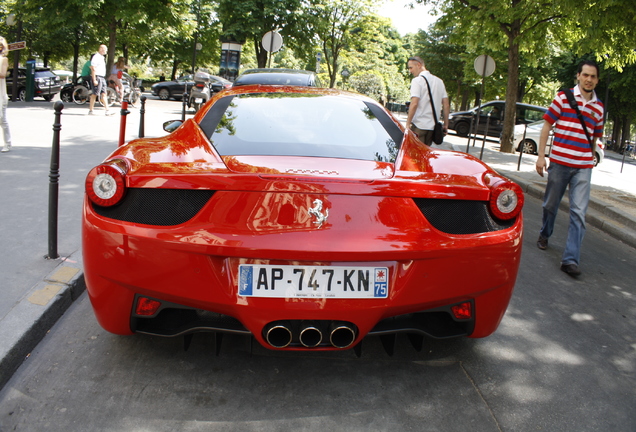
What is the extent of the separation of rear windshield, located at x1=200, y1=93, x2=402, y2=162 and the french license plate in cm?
71

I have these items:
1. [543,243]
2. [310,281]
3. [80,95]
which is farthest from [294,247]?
[80,95]

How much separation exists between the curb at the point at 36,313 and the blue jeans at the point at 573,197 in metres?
4.06

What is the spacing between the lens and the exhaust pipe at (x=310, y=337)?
258cm

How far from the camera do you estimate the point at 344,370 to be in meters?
3.03

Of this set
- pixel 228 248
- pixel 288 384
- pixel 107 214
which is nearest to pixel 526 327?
pixel 288 384

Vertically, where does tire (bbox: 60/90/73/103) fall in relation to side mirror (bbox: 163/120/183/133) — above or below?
below

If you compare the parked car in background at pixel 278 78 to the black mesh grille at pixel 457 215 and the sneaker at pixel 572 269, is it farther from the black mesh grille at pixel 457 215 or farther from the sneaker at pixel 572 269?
the black mesh grille at pixel 457 215

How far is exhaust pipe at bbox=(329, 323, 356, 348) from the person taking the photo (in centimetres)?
259

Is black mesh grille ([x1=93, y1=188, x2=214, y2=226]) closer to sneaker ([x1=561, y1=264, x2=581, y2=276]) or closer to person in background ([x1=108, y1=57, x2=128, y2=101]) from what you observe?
sneaker ([x1=561, y1=264, x2=581, y2=276])

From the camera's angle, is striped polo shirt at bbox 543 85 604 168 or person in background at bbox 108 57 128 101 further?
person in background at bbox 108 57 128 101

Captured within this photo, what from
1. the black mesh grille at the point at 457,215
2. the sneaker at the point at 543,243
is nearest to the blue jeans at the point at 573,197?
the sneaker at the point at 543,243

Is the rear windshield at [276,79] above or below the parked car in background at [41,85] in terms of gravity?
above

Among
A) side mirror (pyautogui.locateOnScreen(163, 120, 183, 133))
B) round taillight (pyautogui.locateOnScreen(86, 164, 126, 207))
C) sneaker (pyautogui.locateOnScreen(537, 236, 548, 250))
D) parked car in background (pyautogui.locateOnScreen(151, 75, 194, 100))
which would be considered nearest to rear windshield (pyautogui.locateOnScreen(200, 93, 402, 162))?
round taillight (pyautogui.locateOnScreen(86, 164, 126, 207))

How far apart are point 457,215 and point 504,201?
294mm
